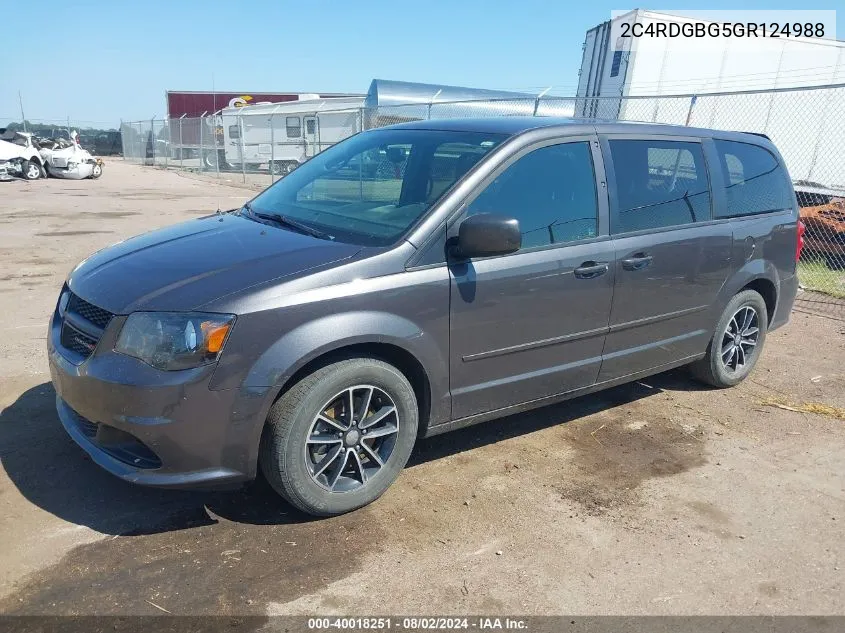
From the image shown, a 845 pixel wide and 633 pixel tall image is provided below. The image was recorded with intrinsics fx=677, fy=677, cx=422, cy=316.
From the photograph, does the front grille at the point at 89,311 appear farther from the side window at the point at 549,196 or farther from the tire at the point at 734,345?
the tire at the point at 734,345

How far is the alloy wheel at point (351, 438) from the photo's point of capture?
10.2 feet

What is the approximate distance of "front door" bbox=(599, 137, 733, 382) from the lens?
4.02m

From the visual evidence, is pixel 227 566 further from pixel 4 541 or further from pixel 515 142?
pixel 515 142

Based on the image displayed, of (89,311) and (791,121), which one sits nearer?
(89,311)

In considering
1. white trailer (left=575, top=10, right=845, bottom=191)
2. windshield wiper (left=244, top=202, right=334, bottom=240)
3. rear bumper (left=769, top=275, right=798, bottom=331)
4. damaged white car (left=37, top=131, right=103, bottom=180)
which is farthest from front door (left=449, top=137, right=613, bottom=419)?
damaged white car (left=37, top=131, right=103, bottom=180)

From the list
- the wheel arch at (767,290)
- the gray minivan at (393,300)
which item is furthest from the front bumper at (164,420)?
the wheel arch at (767,290)

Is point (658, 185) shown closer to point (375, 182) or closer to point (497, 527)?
point (375, 182)

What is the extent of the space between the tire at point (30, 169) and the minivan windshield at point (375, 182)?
23187 mm

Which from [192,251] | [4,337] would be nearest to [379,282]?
[192,251]

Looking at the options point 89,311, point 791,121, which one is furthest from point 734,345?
point 791,121

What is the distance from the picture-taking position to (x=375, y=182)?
4020 millimetres

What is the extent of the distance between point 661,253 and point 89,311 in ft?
10.5

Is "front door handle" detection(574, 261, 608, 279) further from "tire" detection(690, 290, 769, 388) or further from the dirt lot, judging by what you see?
"tire" detection(690, 290, 769, 388)

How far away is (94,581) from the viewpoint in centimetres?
271
